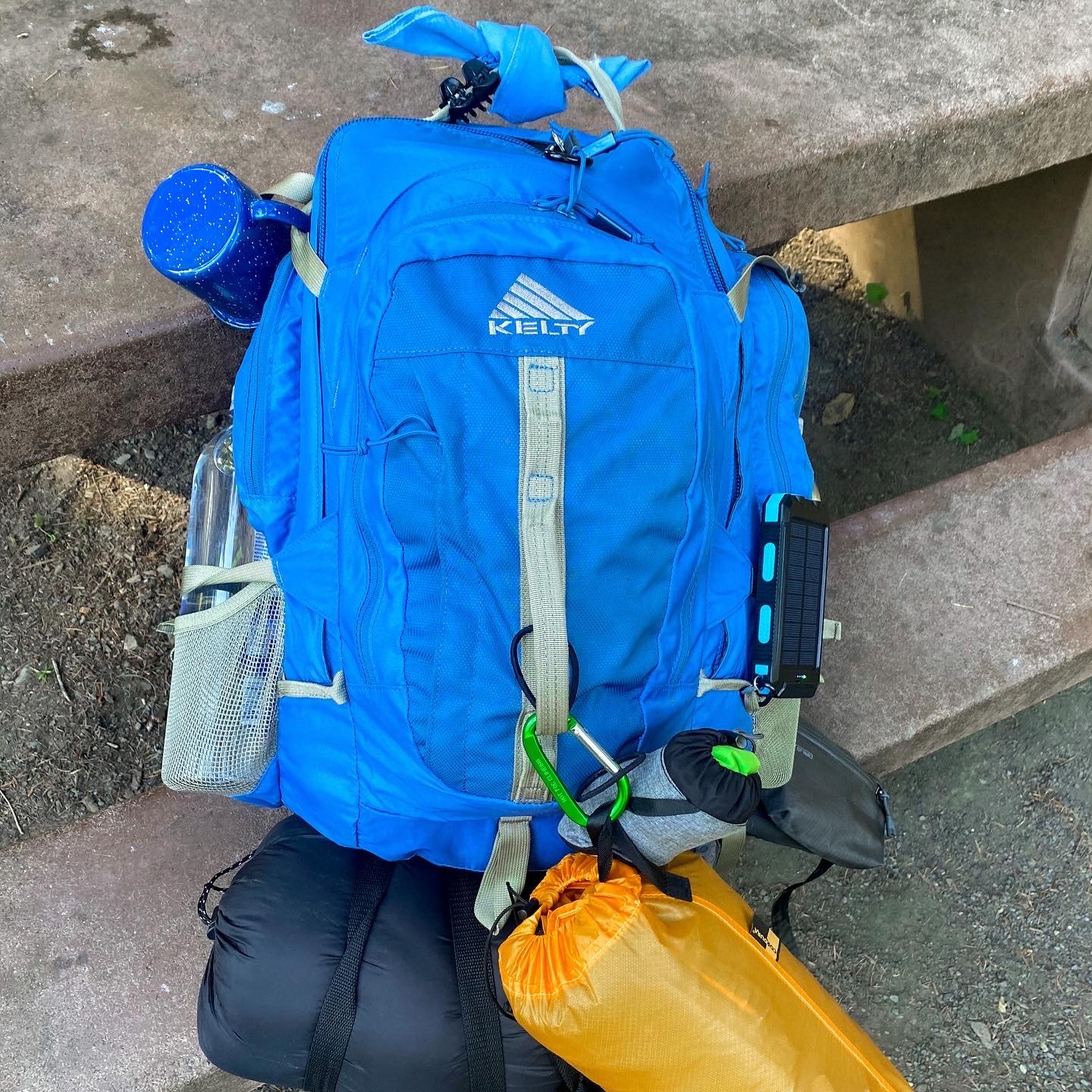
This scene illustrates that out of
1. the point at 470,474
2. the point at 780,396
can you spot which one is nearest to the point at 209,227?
the point at 470,474

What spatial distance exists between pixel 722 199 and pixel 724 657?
1.01 metres

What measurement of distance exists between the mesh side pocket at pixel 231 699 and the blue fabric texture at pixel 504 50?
2.78 feet

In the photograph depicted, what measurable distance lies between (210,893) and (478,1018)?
634mm

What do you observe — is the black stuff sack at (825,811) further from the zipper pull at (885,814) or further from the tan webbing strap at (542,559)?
the tan webbing strap at (542,559)

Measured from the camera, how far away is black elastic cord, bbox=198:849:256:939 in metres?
1.44

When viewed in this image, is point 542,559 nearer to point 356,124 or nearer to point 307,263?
point 307,263

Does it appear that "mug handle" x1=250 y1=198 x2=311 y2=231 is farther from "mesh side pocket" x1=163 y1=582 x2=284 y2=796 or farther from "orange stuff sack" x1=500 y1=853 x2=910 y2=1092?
"orange stuff sack" x1=500 y1=853 x2=910 y2=1092

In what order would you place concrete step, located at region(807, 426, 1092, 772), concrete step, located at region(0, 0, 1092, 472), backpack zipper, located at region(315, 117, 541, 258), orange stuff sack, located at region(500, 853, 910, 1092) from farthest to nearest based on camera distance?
concrete step, located at region(807, 426, 1092, 772) → concrete step, located at region(0, 0, 1092, 472) → backpack zipper, located at region(315, 117, 541, 258) → orange stuff sack, located at region(500, 853, 910, 1092)

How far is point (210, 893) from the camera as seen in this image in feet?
5.54

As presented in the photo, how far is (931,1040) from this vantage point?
2.09m

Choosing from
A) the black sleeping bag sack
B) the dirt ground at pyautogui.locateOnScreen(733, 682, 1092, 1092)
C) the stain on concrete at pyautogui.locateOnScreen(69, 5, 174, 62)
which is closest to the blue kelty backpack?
the black sleeping bag sack

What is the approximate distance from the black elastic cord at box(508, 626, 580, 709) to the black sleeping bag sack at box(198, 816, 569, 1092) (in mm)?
409

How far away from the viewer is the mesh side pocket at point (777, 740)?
4.57 ft

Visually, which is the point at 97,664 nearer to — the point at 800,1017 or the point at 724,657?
the point at 724,657
